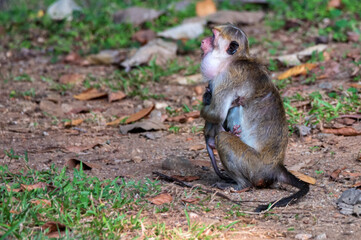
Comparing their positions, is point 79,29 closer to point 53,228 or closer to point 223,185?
point 223,185

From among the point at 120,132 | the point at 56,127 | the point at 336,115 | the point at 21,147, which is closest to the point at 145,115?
the point at 120,132

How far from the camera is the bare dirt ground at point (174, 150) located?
157 inches

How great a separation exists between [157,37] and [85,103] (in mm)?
2290

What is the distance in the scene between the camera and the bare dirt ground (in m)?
3.98

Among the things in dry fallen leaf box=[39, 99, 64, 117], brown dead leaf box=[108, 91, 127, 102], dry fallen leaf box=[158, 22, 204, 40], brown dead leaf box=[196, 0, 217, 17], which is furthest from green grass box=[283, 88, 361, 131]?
brown dead leaf box=[196, 0, 217, 17]

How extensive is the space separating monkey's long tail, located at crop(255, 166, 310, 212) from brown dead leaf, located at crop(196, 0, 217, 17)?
611 centimetres

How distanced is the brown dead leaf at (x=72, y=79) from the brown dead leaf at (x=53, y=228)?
189 inches

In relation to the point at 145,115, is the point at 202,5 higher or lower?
higher

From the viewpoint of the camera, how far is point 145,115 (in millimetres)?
6855

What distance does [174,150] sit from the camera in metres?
5.89

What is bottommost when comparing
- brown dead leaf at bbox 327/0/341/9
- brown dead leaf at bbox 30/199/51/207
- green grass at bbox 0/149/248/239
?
green grass at bbox 0/149/248/239

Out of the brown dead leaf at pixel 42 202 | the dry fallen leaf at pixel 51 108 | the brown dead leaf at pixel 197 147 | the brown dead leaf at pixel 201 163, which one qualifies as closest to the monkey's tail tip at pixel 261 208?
the brown dead leaf at pixel 201 163

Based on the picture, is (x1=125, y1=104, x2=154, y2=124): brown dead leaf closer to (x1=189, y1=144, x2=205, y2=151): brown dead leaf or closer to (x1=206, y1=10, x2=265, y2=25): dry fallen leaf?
(x1=189, y1=144, x2=205, y2=151): brown dead leaf

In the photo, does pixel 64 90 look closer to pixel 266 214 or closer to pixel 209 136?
pixel 209 136
